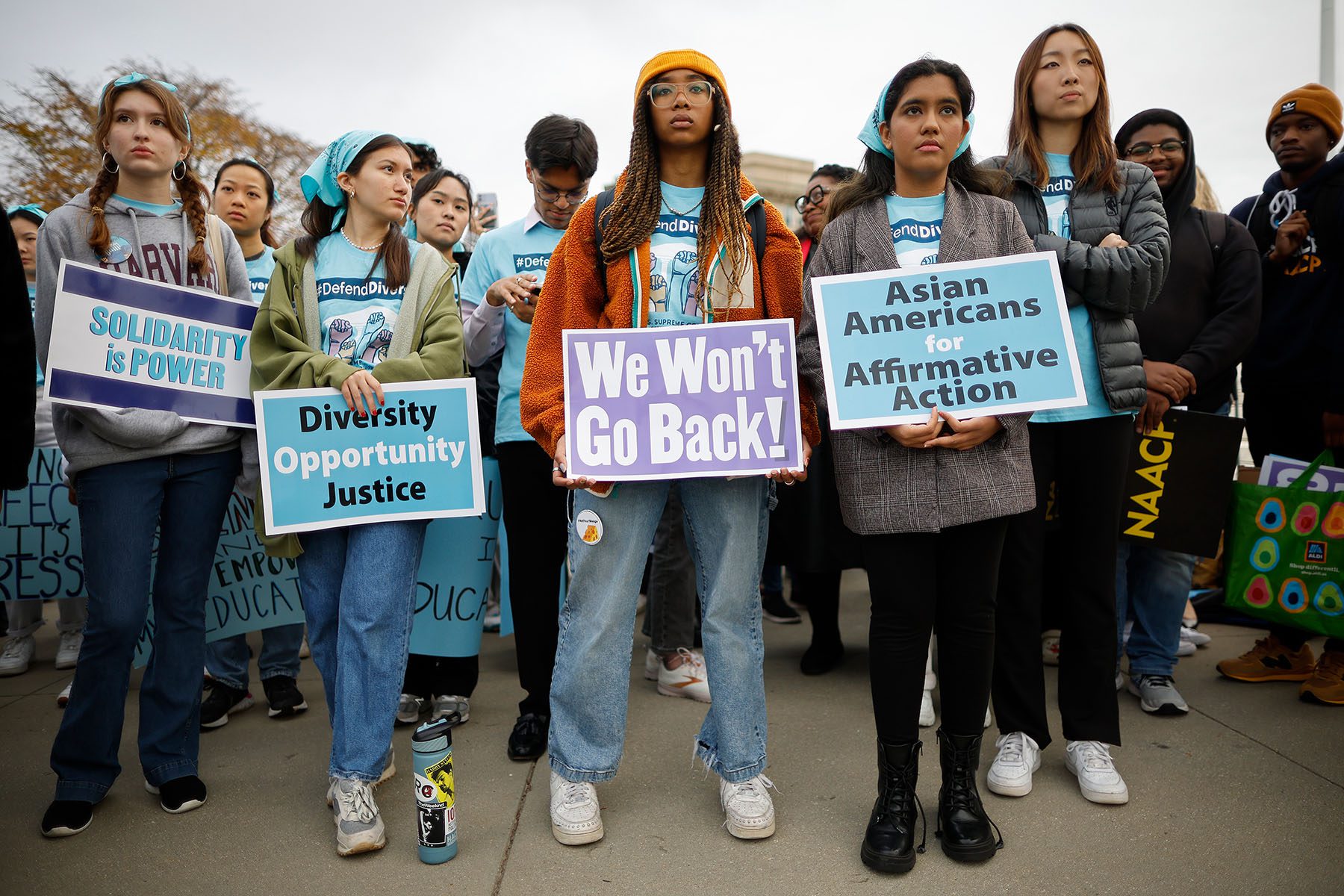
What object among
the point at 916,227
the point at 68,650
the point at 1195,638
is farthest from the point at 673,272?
the point at 68,650

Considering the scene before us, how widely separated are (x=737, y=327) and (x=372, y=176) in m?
1.31

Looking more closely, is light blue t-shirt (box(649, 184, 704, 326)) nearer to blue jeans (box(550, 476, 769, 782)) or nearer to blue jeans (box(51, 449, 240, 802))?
blue jeans (box(550, 476, 769, 782))

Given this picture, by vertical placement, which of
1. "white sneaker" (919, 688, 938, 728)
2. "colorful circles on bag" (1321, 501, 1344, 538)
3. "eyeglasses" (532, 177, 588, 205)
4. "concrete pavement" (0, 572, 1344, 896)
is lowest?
"concrete pavement" (0, 572, 1344, 896)

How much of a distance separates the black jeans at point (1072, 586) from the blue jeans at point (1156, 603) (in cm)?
82

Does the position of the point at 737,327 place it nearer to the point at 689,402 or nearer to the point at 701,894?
the point at 689,402

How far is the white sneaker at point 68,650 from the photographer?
461 centimetres

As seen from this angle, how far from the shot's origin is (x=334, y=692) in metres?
2.83

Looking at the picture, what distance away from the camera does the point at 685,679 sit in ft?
13.1

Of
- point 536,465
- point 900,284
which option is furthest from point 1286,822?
point 536,465

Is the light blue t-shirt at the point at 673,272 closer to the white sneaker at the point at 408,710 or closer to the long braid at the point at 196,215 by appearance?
the long braid at the point at 196,215

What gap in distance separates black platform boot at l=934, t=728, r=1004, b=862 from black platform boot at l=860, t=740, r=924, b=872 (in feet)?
0.25

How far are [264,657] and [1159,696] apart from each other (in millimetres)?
3688

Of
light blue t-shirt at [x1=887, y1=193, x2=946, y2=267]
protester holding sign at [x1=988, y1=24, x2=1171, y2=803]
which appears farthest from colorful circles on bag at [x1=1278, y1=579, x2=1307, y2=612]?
light blue t-shirt at [x1=887, y1=193, x2=946, y2=267]

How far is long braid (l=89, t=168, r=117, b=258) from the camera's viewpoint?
2.83 meters
